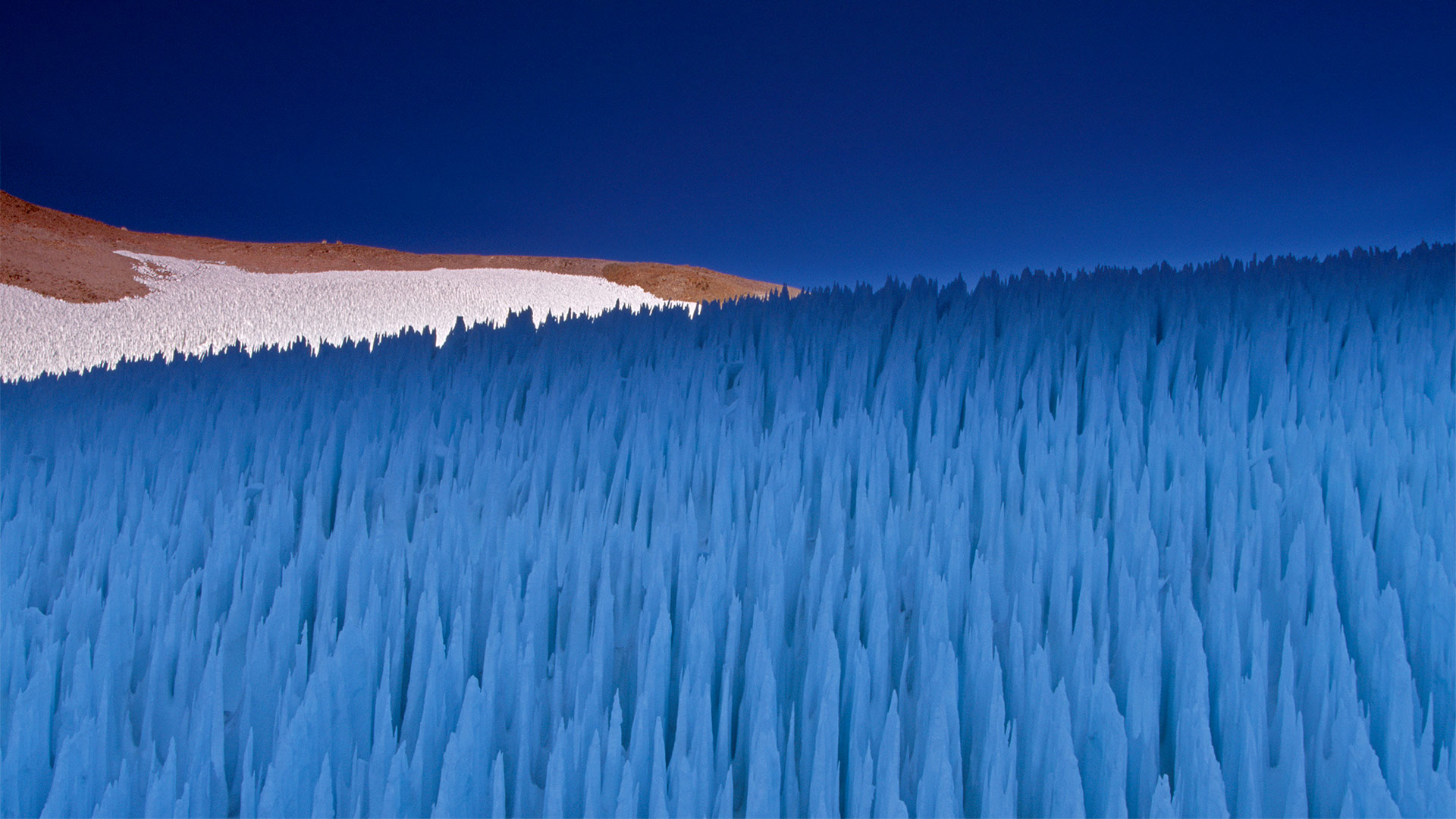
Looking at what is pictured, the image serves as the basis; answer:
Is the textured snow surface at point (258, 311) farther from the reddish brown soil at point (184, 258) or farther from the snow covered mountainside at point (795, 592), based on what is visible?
the snow covered mountainside at point (795, 592)

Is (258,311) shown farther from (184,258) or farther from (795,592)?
(184,258)

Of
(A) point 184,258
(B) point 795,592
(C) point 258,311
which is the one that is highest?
(A) point 184,258

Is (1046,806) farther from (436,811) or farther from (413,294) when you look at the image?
(413,294)

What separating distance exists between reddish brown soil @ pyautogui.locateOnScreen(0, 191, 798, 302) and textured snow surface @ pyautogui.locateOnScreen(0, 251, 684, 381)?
0.33 meters

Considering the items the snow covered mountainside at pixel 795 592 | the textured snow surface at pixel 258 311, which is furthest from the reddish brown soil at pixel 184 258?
the snow covered mountainside at pixel 795 592

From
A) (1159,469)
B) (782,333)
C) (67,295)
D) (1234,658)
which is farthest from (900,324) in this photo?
(67,295)

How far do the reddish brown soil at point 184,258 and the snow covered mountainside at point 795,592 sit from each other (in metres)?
3.99

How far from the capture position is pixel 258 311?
4.57m

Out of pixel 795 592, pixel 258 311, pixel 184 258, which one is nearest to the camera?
pixel 795 592

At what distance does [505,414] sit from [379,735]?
783 millimetres

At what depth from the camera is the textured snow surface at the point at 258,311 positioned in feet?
12.1

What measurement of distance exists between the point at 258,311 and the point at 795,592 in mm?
5034

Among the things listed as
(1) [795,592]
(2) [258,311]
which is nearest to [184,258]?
(2) [258,311]

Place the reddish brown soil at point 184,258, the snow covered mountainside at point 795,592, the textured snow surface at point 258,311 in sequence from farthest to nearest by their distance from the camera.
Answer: the reddish brown soil at point 184,258, the textured snow surface at point 258,311, the snow covered mountainside at point 795,592
